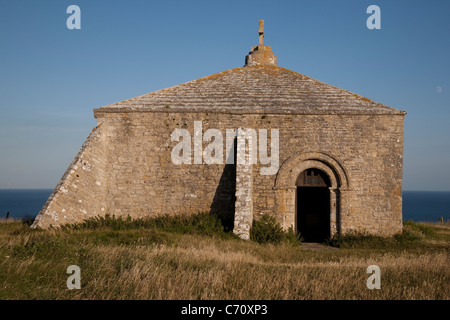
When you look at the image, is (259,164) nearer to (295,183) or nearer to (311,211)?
(295,183)

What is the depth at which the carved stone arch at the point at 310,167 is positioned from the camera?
495 inches

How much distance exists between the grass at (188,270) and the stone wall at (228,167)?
90.0 inches

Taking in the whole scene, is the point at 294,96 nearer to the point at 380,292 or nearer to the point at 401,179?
the point at 401,179

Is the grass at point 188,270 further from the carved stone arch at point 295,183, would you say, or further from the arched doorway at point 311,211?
the arched doorway at point 311,211

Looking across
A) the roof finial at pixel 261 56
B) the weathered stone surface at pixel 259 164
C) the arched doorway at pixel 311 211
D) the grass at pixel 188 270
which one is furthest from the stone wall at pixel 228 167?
the roof finial at pixel 261 56

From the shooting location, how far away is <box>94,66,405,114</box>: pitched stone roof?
13.0m

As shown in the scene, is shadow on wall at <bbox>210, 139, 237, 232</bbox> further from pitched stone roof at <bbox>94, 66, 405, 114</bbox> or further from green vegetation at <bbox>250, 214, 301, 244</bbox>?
pitched stone roof at <bbox>94, 66, 405, 114</bbox>

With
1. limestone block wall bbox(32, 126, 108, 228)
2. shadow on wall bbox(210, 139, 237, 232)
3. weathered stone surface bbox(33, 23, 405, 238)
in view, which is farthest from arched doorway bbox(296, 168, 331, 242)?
limestone block wall bbox(32, 126, 108, 228)

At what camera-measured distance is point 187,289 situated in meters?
5.71

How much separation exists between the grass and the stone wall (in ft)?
7.50

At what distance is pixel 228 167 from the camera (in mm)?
12875

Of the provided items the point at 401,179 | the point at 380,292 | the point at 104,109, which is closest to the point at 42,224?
the point at 104,109

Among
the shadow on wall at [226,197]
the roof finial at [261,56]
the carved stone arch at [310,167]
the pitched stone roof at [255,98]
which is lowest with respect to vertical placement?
the shadow on wall at [226,197]
